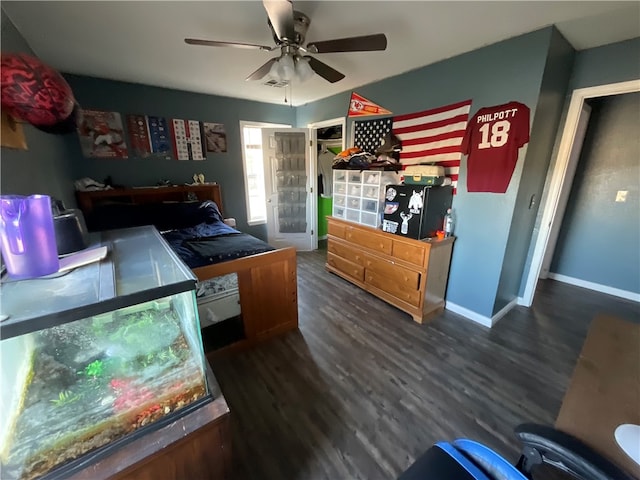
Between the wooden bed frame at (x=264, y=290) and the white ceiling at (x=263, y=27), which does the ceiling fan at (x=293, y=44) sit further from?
the wooden bed frame at (x=264, y=290)

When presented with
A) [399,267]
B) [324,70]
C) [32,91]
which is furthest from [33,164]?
[399,267]

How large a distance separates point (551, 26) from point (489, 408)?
261cm

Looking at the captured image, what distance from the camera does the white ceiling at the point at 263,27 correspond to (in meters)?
1.61

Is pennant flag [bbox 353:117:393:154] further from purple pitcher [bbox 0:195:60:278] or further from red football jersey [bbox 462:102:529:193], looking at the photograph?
purple pitcher [bbox 0:195:60:278]

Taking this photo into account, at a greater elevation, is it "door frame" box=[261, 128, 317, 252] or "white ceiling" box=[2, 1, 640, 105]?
"white ceiling" box=[2, 1, 640, 105]

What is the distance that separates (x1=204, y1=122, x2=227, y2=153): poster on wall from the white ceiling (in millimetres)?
1175

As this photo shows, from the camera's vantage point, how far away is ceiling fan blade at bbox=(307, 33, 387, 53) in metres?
1.54

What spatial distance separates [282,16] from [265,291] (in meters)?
1.82

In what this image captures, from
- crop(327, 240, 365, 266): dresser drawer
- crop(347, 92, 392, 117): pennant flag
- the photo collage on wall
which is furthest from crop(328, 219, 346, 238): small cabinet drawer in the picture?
the photo collage on wall

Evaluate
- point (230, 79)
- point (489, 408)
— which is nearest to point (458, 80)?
point (230, 79)

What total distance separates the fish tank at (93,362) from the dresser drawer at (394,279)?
1.99m

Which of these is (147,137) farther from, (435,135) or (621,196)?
(621,196)

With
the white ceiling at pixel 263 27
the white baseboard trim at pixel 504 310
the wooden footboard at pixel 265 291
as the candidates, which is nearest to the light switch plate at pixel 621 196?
the white baseboard trim at pixel 504 310

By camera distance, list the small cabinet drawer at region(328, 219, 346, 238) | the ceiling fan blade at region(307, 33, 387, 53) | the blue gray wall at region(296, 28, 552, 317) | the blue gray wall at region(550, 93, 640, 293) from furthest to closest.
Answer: the small cabinet drawer at region(328, 219, 346, 238) → the blue gray wall at region(550, 93, 640, 293) → the blue gray wall at region(296, 28, 552, 317) → the ceiling fan blade at region(307, 33, 387, 53)
